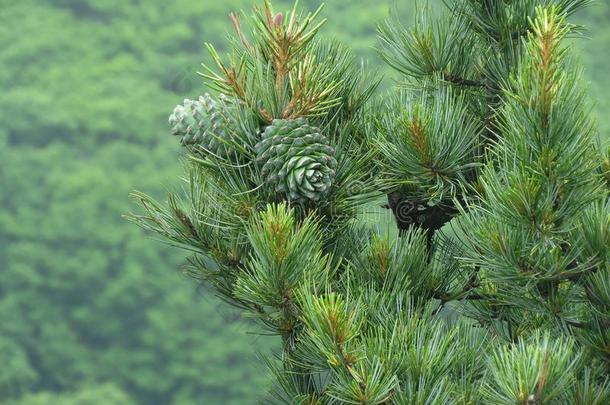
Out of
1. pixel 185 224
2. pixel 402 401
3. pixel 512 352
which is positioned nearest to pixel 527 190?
pixel 512 352

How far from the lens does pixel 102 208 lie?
23031 mm

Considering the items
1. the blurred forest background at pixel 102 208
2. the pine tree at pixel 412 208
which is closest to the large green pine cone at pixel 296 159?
the pine tree at pixel 412 208

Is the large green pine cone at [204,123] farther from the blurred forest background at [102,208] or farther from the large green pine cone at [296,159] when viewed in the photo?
the blurred forest background at [102,208]

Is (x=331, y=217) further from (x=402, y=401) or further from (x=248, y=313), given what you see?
(x=402, y=401)

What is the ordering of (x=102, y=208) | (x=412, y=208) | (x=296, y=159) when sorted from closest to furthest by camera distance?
(x=296, y=159) < (x=412, y=208) < (x=102, y=208)

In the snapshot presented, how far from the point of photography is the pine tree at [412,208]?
1.31m

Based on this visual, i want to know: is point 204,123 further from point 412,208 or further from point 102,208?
point 102,208

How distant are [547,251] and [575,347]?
157 mm

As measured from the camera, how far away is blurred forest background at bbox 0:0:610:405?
2142 centimetres

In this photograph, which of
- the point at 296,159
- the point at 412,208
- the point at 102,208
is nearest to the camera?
the point at 296,159

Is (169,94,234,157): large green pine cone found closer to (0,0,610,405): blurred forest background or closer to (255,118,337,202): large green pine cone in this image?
(255,118,337,202): large green pine cone

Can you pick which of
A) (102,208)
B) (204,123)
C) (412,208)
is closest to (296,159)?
(204,123)

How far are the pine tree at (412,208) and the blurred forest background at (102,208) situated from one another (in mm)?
18857

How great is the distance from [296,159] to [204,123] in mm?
164
